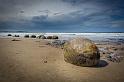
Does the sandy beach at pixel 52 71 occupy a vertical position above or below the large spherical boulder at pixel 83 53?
below

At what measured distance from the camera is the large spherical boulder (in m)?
3.60

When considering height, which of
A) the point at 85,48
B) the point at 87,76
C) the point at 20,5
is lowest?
the point at 87,76

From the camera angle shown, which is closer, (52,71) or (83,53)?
(52,71)

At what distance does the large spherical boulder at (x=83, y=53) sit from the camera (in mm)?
3602

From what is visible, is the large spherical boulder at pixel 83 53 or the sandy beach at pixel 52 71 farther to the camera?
the large spherical boulder at pixel 83 53

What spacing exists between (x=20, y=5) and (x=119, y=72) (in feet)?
14.1

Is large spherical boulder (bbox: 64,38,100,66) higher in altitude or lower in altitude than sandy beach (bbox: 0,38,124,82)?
higher

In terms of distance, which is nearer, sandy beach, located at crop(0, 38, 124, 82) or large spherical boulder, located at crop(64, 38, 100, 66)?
sandy beach, located at crop(0, 38, 124, 82)

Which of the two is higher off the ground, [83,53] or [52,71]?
[83,53]

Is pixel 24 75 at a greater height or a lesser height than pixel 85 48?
lesser

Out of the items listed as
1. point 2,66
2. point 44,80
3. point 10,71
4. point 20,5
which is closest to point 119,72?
point 44,80

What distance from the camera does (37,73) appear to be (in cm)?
316

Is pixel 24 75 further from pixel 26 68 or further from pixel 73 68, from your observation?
pixel 73 68

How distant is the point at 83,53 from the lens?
3598mm
